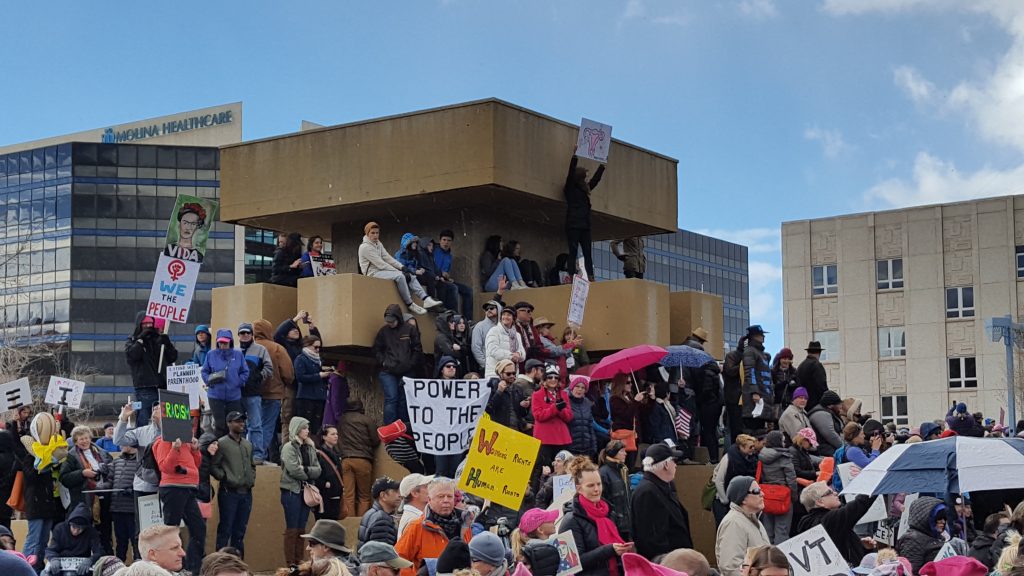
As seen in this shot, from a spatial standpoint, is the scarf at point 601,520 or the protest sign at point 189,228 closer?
the scarf at point 601,520

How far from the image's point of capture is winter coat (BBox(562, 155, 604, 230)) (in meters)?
22.2

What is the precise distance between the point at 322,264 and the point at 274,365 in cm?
369

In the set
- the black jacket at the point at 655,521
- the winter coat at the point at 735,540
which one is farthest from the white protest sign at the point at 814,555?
the black jacket at the point at 655,521

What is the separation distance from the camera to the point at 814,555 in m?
11.9

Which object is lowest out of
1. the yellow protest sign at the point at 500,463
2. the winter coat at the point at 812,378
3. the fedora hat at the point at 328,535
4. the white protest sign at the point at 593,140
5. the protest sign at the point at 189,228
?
the fedora hat at the point at 328,535

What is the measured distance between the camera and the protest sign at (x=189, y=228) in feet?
64.8

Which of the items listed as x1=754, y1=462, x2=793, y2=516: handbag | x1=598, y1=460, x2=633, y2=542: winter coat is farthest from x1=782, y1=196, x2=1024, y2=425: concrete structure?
x1=598, y1=460, x2=633, y2=542: winter coat

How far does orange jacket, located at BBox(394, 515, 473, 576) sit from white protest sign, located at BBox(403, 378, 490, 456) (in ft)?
20.3

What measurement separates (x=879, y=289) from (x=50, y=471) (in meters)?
62.8

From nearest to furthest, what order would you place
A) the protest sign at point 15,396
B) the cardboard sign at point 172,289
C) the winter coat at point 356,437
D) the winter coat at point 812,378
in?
1. the winter coat at point 356,437
2. the protest sign at point 15,396
3. the cardboard sign at point 172,289
4. the winter coat at point 812,378

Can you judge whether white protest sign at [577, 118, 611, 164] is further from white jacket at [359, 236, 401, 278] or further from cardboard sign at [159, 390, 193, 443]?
cardboard sign at [159, 390, 193, 443]

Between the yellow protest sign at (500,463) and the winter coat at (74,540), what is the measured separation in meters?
4.61

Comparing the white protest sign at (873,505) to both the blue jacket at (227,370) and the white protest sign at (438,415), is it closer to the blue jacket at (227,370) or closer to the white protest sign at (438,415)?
the white protest sign at (438,415)

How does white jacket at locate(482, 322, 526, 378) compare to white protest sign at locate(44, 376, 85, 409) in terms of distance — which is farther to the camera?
white protest sign at locate(44, 376, 85, 409)
